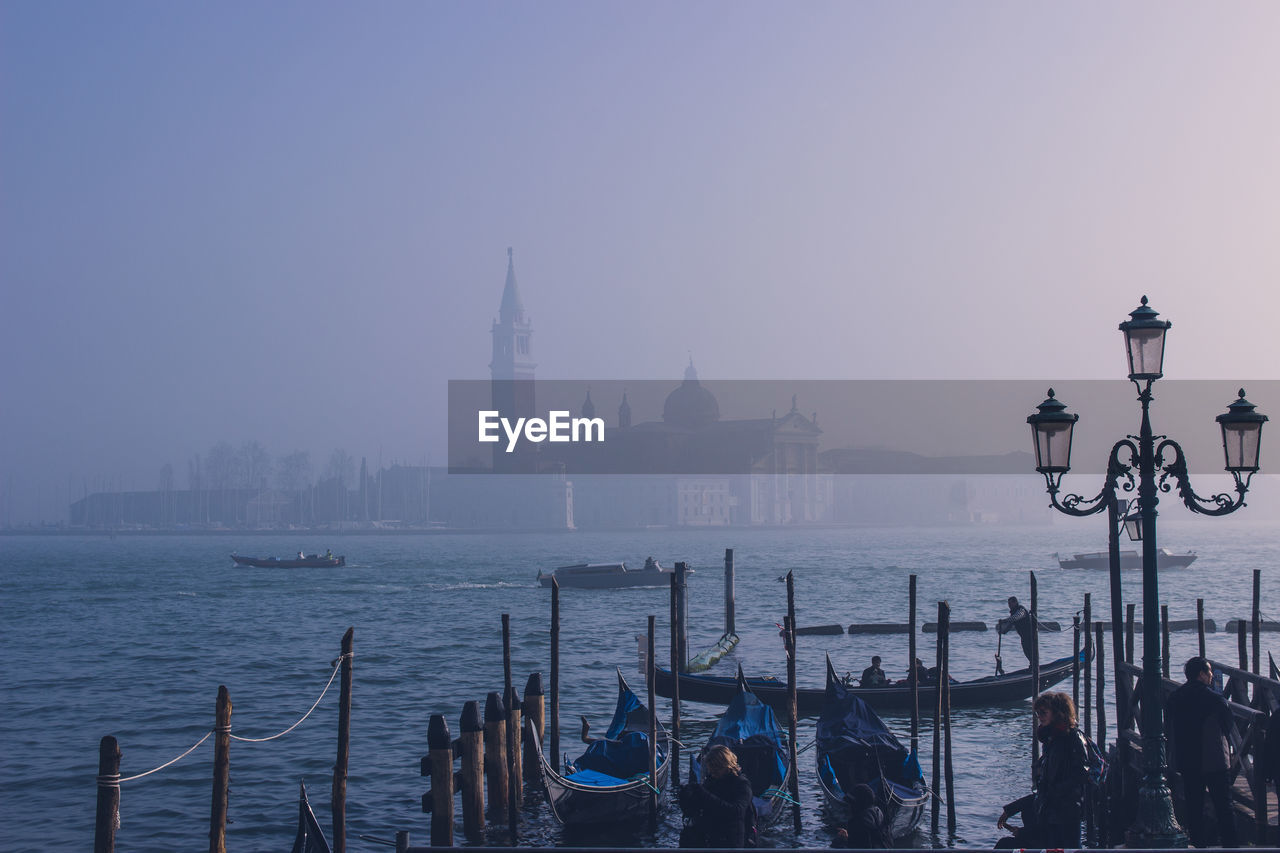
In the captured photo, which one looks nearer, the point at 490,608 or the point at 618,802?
the point at 618,802

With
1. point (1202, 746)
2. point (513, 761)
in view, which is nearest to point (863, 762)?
point (513, 761)

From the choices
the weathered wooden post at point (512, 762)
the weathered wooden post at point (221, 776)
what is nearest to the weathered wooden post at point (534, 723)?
the weathered wooden post at point (512, 762)

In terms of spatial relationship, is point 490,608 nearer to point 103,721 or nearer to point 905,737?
point 103,721

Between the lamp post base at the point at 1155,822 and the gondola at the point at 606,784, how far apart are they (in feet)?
17.8

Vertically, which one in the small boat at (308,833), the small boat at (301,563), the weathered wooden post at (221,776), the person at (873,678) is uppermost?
the weathered wooden post at (221,776)

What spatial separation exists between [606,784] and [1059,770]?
583 centimetres

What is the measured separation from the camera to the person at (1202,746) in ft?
21.9

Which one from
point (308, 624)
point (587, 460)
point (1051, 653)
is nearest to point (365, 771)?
point (1051, 653)

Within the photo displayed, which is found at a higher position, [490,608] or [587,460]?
[587,460]

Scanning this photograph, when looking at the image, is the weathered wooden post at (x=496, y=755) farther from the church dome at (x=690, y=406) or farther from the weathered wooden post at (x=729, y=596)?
the church dome at (x=690, y=406)

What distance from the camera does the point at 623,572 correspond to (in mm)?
51625

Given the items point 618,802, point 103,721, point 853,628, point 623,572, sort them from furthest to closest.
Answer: point 623,572 → point 853,628 → point 103,721 → point 618,802

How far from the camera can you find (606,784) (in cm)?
1098

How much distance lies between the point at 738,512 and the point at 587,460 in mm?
22246
